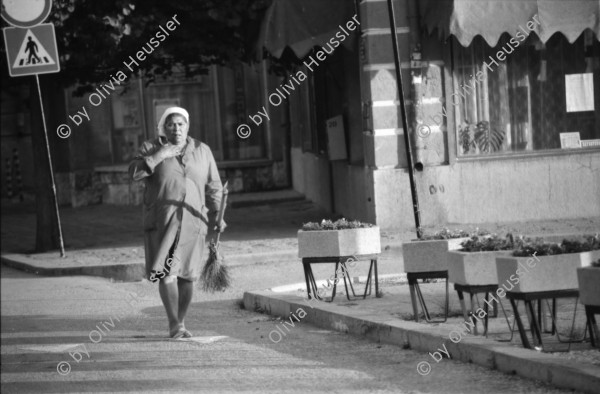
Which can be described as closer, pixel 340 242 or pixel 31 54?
pixel 340 242

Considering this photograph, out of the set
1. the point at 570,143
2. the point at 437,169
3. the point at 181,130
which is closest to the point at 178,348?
the point at 181,130

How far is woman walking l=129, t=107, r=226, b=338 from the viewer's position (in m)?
10.0

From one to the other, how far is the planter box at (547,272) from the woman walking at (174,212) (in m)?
3.16

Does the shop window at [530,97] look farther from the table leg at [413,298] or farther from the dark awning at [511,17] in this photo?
the table leg at [413,298]

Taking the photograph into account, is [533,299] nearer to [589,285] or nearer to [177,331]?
[589,285]

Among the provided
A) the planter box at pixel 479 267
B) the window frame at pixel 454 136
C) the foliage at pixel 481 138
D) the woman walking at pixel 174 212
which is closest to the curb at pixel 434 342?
the planter box at pixel 479 267

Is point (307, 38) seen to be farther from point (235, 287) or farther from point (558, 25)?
point (235, 287)

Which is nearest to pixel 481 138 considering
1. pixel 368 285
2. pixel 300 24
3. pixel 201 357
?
pixel 300 24

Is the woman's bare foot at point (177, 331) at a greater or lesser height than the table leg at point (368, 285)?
lesser

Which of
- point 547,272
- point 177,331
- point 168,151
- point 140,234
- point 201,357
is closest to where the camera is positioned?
point 547,272

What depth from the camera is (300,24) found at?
55.9 ft

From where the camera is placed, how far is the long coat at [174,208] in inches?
394

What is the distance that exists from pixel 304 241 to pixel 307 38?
614 cm

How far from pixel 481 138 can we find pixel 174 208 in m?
8.15
